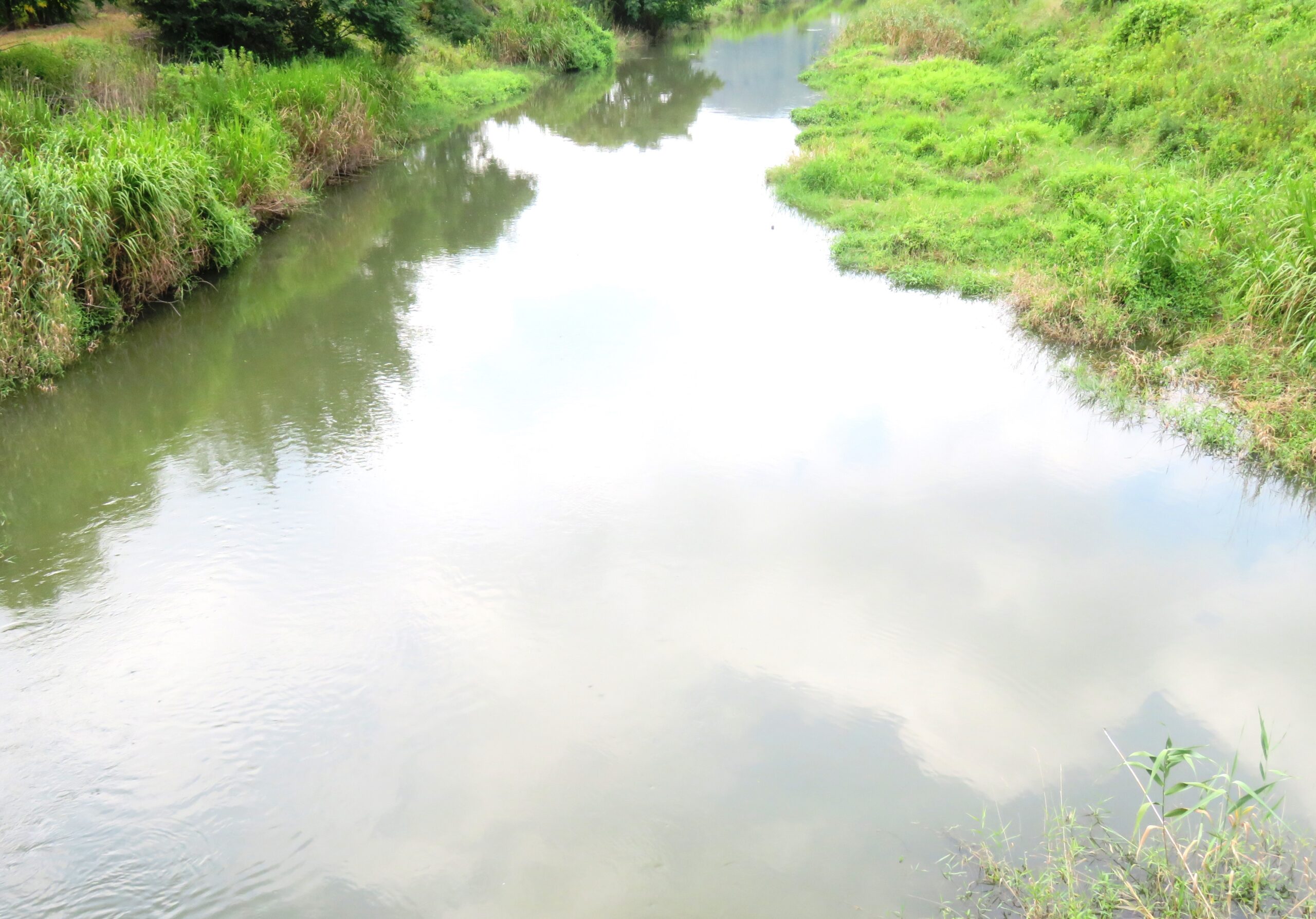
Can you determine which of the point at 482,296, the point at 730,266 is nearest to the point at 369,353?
the point at 482,296

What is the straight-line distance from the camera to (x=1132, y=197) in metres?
8.94

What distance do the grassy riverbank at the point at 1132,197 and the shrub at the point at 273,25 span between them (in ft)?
23.9

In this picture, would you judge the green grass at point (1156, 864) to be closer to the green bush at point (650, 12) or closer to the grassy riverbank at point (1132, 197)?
the grassy riverbank at point (1132, 197)

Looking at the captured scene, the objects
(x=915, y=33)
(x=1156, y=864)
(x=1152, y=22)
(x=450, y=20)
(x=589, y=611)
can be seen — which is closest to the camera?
(x=1156, y=864)

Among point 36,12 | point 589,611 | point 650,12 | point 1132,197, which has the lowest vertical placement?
point 589,611

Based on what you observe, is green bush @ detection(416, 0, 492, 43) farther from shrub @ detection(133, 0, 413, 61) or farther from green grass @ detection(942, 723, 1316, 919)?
green grass @ detection(942, 723, 1316, 919)

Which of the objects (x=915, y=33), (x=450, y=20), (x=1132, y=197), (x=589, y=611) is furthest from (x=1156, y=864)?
(x=450, y=20)

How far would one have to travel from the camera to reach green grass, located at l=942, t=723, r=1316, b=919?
3.14 metres

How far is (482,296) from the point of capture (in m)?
9.20

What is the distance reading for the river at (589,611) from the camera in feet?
11.7

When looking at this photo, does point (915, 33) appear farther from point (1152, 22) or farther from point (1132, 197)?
point (1132, 197)

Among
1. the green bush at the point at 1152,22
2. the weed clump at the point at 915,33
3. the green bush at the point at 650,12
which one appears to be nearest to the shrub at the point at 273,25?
the weed clump at the point at 915,33

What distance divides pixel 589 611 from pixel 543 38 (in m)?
21.8

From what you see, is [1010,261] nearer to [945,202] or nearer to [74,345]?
[945,202]
